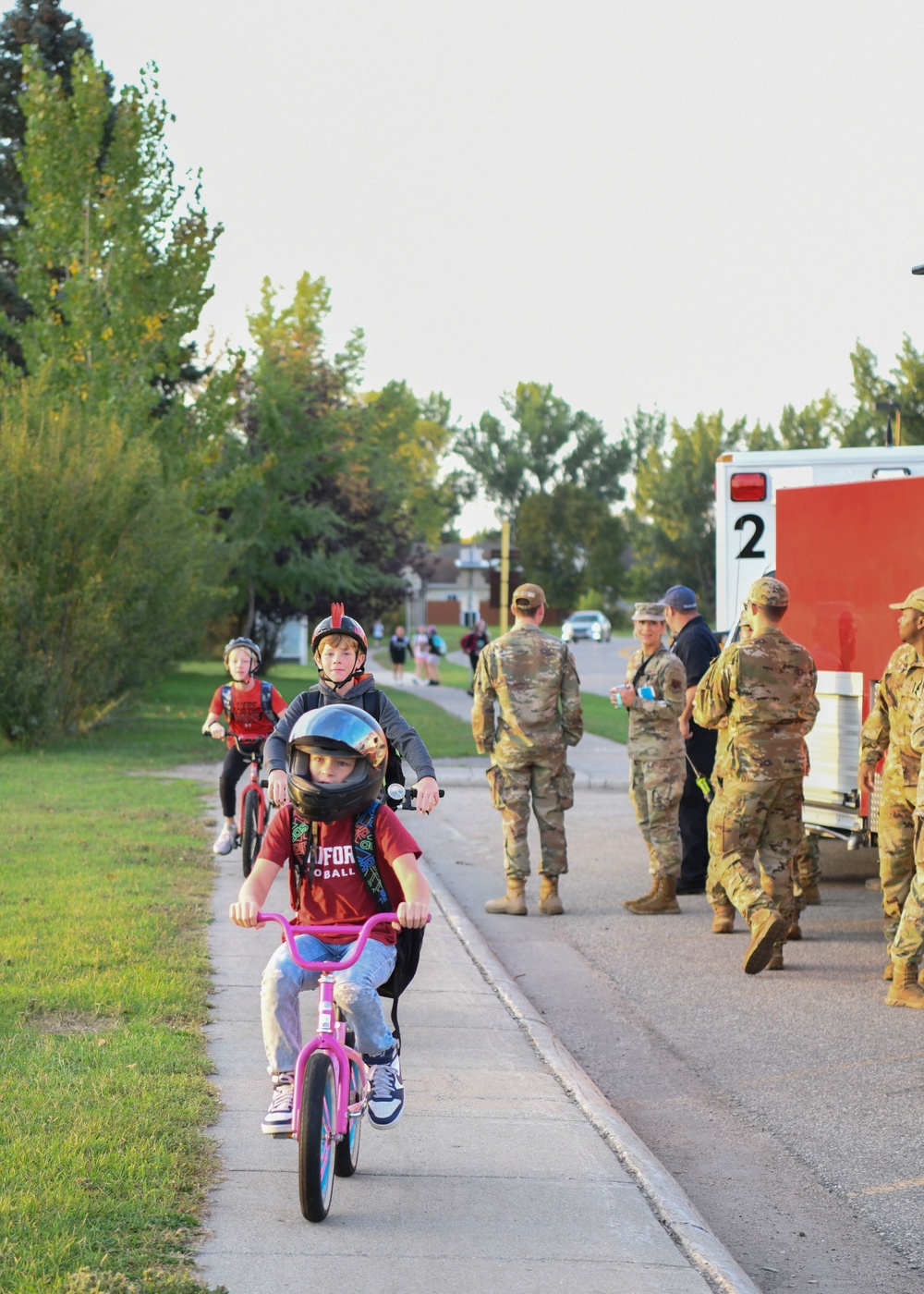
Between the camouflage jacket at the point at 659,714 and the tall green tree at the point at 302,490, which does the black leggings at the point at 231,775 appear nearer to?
the camouflage jacket at the point at 659,714

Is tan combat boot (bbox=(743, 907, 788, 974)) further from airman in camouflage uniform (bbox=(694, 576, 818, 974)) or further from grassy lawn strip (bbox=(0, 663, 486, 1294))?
grassy lawn strip (bbox=(0, 663, 486, 1294))

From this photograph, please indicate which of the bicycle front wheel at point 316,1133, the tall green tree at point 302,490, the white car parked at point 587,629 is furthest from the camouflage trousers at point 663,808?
the white car parked at point 587,629

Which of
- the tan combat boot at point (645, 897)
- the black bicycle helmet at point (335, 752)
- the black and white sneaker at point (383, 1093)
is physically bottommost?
the tan combat boot at point (645, 897)

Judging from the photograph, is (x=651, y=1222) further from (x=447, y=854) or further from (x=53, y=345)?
(x=53, y=345)

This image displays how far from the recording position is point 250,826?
10.8 m

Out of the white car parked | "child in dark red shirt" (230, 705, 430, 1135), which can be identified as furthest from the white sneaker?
the white car parked

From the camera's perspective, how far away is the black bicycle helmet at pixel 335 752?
4668 mm

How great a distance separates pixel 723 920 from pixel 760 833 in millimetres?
1319

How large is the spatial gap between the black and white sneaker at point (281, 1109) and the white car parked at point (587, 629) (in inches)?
3069

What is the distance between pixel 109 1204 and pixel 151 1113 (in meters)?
0.88

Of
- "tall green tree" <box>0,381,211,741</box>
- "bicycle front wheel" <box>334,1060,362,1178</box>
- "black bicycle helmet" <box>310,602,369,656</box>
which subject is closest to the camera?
"bicycle front wheel" <box>334,1060,362,1178</box>

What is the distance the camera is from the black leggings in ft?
37.2

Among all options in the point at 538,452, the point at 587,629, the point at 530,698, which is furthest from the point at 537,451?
the point at 530,698

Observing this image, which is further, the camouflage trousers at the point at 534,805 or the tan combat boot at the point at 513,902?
the tan combat boot at the point at 513,902
